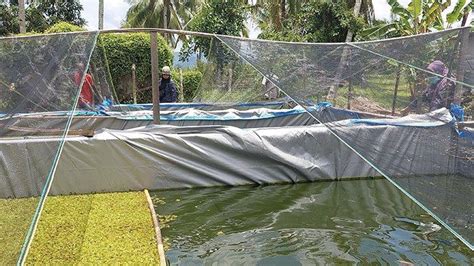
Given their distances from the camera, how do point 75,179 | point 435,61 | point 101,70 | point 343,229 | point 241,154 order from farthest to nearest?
point 101,70 → point 241,154 → point 75,179 → point 343,229 → point 435,61

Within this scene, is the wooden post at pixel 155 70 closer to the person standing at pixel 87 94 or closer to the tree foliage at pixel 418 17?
the person standing at pixel 87 94

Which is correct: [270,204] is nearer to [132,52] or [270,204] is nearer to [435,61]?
[435,61]

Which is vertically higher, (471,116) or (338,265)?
(471,116)

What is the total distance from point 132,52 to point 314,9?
5.36 m

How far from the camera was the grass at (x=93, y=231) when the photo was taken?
10.8 ft

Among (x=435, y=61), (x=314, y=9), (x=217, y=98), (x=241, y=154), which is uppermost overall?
(x=314, y=9)

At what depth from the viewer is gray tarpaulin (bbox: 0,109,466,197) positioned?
16.3 ft

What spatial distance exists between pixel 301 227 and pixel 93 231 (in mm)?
1837

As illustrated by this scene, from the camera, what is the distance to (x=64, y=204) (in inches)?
→ 179

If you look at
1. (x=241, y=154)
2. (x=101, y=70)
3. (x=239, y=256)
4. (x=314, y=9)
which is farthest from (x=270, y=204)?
(x=314, y=9)

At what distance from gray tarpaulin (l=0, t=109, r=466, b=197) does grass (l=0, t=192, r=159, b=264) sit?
33cm

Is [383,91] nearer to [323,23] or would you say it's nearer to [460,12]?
[460,12]

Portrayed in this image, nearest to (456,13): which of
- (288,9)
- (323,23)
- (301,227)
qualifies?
(323,23)

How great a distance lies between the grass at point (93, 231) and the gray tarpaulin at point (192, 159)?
326 millimetres
